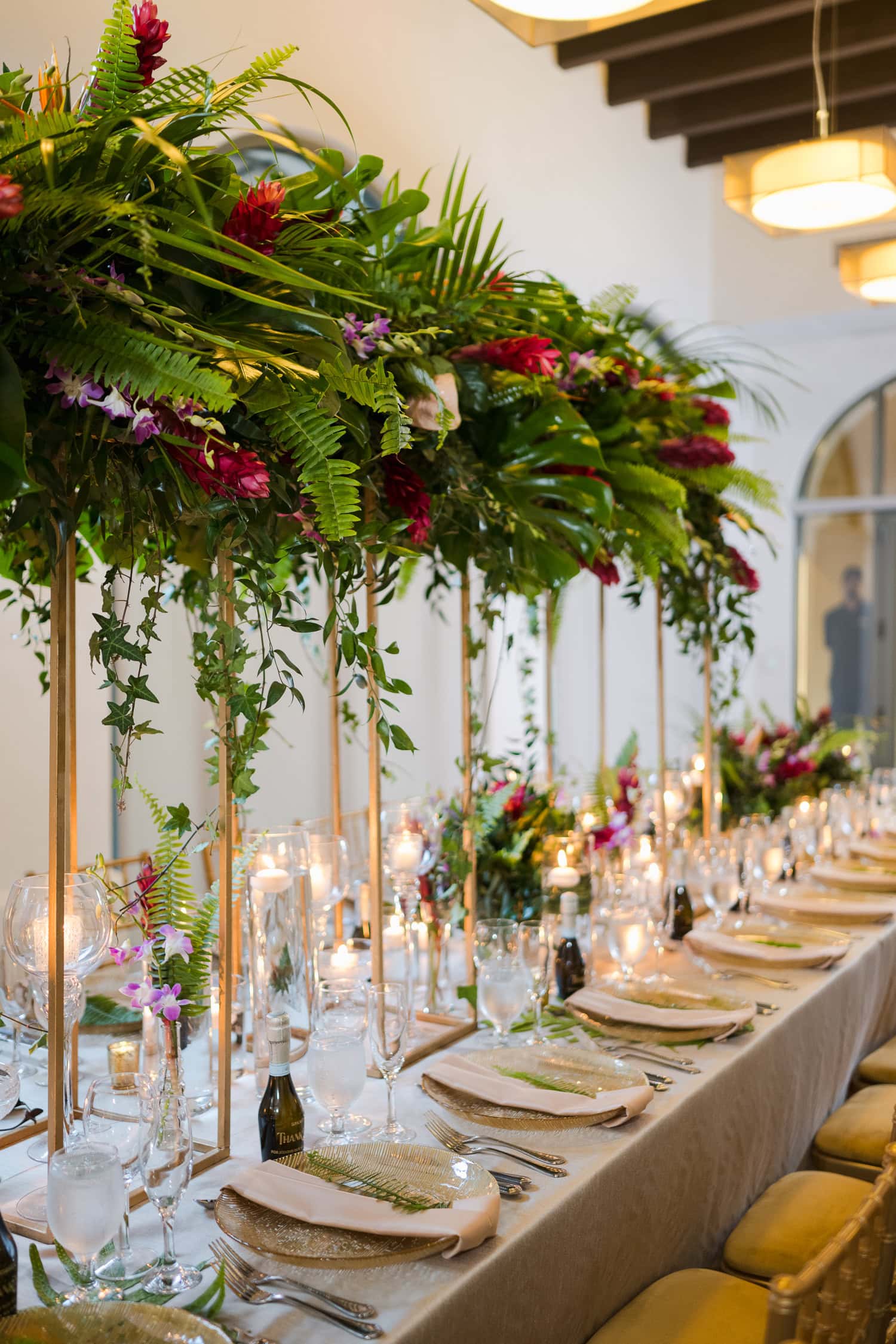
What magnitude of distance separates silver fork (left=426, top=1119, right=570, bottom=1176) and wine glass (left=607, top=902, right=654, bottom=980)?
61cm

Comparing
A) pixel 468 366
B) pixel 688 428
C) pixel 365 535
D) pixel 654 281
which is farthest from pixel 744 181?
pixel 654 281

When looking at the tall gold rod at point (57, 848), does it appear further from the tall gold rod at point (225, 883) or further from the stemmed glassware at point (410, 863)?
the stemmed glassware at point (410, 863)

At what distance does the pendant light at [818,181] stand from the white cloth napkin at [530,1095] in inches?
86.3

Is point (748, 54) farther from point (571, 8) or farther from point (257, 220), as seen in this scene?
point (257, 220)

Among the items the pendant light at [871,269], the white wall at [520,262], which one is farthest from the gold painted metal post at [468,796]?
the pendant light at [871,269]

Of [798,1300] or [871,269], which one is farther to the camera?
[871,269]

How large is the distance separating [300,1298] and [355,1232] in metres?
0.11

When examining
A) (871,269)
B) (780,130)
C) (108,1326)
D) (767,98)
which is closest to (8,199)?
(108,1326)

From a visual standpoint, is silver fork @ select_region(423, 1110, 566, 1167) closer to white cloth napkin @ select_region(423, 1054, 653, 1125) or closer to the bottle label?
white cloth napkin @ select_region(423, 1054, 653, 1125)

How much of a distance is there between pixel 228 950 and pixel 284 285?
782mm

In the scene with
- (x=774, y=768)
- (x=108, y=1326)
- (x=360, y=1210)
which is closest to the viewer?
(x=108, y=1326)

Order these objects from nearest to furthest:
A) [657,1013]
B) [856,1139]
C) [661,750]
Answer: [657,1013] < [856,1139] < [661,750]

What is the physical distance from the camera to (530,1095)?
1.60 metres

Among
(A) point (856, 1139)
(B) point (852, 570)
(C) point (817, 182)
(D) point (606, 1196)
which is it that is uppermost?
(C) point (817, 182)
